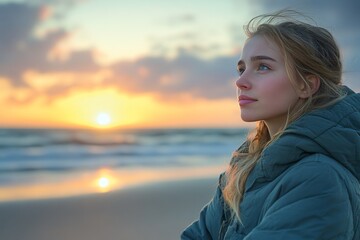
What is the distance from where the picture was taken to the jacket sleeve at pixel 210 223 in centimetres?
231

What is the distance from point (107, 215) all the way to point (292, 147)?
4.33m

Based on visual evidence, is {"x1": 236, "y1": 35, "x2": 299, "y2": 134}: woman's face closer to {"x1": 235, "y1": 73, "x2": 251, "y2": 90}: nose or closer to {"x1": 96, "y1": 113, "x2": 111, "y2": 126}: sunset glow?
{"x1": 235, "y1": 73, "x2": 251, "y2": 90}: nose

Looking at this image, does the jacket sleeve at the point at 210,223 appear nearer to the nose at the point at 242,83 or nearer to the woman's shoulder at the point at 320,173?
the nose at the point at 242,83

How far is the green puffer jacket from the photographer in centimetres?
156

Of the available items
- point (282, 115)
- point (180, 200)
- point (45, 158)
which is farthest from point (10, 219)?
point (45, 158)

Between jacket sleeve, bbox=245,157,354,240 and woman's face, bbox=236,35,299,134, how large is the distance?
1.32 ft

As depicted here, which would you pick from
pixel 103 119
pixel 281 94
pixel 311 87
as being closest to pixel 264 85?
pixel 281 94

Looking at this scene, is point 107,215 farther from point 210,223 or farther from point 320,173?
point 320,173

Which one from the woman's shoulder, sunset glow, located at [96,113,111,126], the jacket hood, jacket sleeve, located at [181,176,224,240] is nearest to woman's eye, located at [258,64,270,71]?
the jacket hood

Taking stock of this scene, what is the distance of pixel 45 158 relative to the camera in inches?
500

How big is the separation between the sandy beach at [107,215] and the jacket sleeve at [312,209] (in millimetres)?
3427

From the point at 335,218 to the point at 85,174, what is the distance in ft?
26.7

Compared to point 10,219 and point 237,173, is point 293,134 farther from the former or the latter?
point 10,219

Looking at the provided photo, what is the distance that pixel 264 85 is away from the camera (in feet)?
6.55
